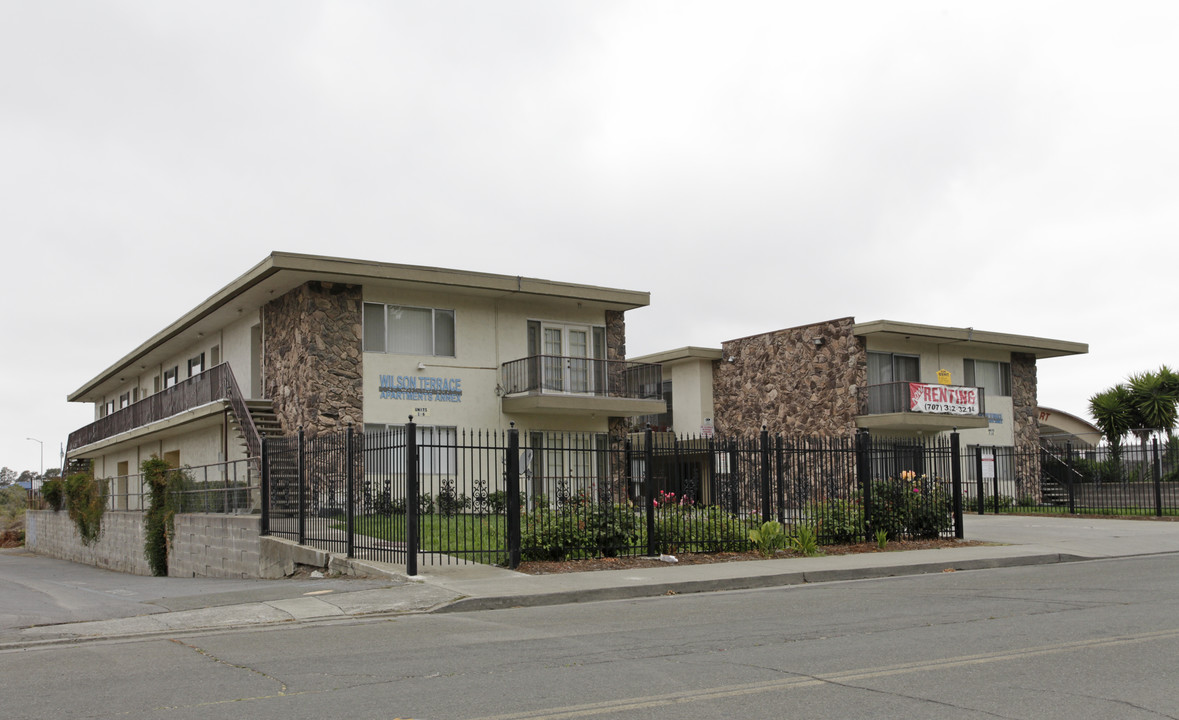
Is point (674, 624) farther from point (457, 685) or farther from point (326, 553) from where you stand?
point (326, 553)

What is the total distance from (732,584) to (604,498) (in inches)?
118

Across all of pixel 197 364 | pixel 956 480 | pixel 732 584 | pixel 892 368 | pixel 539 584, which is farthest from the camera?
pixel 892 368

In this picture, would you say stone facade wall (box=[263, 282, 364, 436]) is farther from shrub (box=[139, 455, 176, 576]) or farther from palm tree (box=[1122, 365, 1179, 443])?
palm tree (box=[1122, 365, 1179, 443])

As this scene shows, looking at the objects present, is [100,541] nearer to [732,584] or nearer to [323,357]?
[323,357]

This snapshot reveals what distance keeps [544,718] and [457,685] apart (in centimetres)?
129

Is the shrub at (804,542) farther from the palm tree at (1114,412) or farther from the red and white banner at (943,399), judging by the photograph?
the palm tree at (1114,412)

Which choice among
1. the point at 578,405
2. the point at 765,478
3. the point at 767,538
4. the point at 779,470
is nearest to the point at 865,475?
the point at 779,470

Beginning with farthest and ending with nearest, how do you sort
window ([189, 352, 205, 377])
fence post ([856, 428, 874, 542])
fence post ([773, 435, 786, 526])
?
window ([189, 352, 205, 377]) → fence post ([856, 428, 874, 542]) → fence post ([773, 435, 786, 526])

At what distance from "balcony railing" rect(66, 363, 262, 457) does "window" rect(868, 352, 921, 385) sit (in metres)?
21.1

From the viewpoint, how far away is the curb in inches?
474

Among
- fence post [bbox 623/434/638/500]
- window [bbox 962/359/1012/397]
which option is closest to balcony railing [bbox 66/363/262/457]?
fence post [bbox 623/434/638/500]

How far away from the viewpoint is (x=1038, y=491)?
39.4 metres

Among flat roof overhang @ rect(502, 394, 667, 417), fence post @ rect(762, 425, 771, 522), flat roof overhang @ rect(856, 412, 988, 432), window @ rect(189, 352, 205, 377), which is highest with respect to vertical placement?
window @ rect(189, 352, 205, 377)

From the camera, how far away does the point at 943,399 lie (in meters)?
35.6
